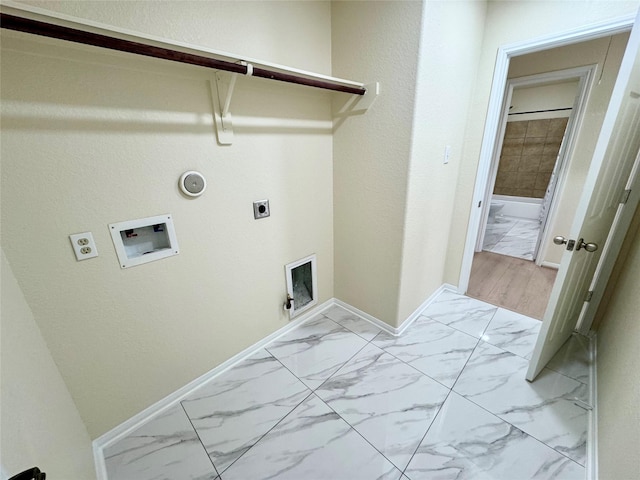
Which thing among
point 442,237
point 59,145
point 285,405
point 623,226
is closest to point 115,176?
point 59,145

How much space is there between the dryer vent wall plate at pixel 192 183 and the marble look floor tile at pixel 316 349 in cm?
120

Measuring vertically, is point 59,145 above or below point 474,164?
above

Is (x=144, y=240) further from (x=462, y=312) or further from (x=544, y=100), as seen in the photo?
(x=544, y=100)

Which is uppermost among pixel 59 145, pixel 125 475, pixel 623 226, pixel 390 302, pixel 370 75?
pixel 370 75

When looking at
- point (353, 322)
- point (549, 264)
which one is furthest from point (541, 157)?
point (353, 322)

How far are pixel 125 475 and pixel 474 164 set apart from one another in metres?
2.90

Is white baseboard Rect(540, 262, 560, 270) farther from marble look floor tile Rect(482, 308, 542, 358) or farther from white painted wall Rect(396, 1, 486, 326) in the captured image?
white painted wall Rect(396, 1, 486, 326)

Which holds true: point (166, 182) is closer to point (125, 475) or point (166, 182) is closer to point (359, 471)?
point (125, 475)

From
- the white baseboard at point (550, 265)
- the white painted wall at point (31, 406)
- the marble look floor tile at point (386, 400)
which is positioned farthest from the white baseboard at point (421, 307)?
the white painted wall at point (31, 406)

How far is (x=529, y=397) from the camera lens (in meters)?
1.43

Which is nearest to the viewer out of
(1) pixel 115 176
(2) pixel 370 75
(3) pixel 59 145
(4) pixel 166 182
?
(3) pixel 59 145

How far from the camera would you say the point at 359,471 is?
1135mm

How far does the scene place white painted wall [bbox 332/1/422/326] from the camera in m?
1.43

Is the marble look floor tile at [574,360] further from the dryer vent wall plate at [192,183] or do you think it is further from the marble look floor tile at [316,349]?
the dryer vent wall plate at [192,183]
